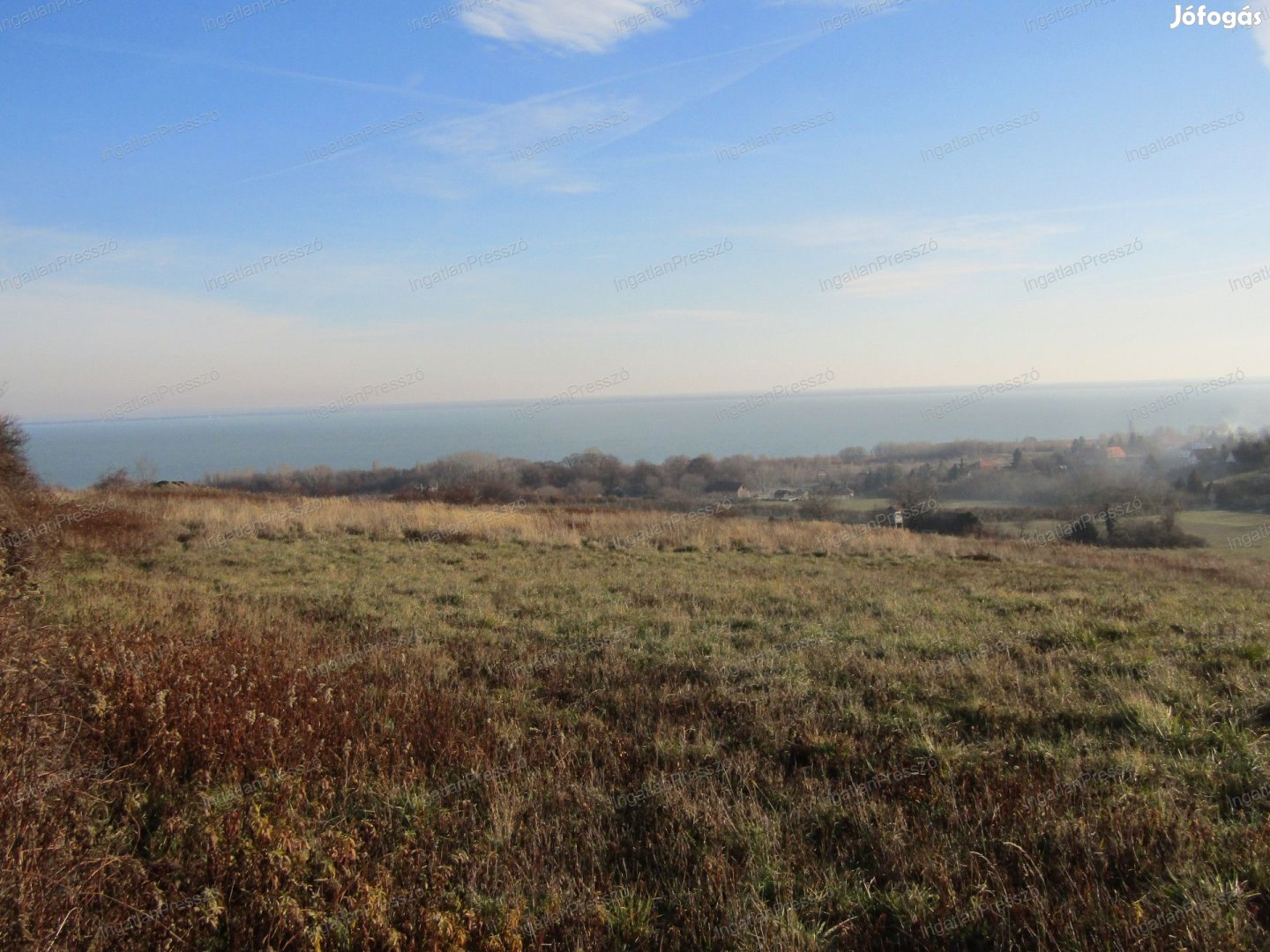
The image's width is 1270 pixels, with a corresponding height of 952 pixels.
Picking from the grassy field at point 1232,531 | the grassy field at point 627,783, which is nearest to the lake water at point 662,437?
the grassy field at point 1232,531

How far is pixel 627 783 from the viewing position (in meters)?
4.25

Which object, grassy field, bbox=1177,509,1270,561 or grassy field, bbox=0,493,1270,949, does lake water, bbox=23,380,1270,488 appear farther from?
grassy field, bbox=0,493,1270,949

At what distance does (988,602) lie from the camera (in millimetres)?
10461

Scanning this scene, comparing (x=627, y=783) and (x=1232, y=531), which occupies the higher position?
(x=627, y=783)

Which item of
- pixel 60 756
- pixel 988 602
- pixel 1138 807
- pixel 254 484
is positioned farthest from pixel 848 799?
pixel 254 484

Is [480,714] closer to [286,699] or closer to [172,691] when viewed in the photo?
[286,699]

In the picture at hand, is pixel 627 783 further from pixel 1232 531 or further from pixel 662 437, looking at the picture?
pixel 662 437

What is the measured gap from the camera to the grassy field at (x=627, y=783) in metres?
2.91

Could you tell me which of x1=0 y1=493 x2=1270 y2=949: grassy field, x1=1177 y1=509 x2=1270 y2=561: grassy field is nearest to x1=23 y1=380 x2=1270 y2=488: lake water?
x1=1177 y1=509 x2=1270 y2=561: grassy field

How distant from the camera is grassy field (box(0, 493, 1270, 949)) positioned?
2910 mm

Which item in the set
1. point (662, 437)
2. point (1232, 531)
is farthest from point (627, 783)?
point (662, 437)

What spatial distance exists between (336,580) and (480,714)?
23.9ft

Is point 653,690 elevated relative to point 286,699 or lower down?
lower down

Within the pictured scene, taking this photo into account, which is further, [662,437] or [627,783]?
[662,437]
